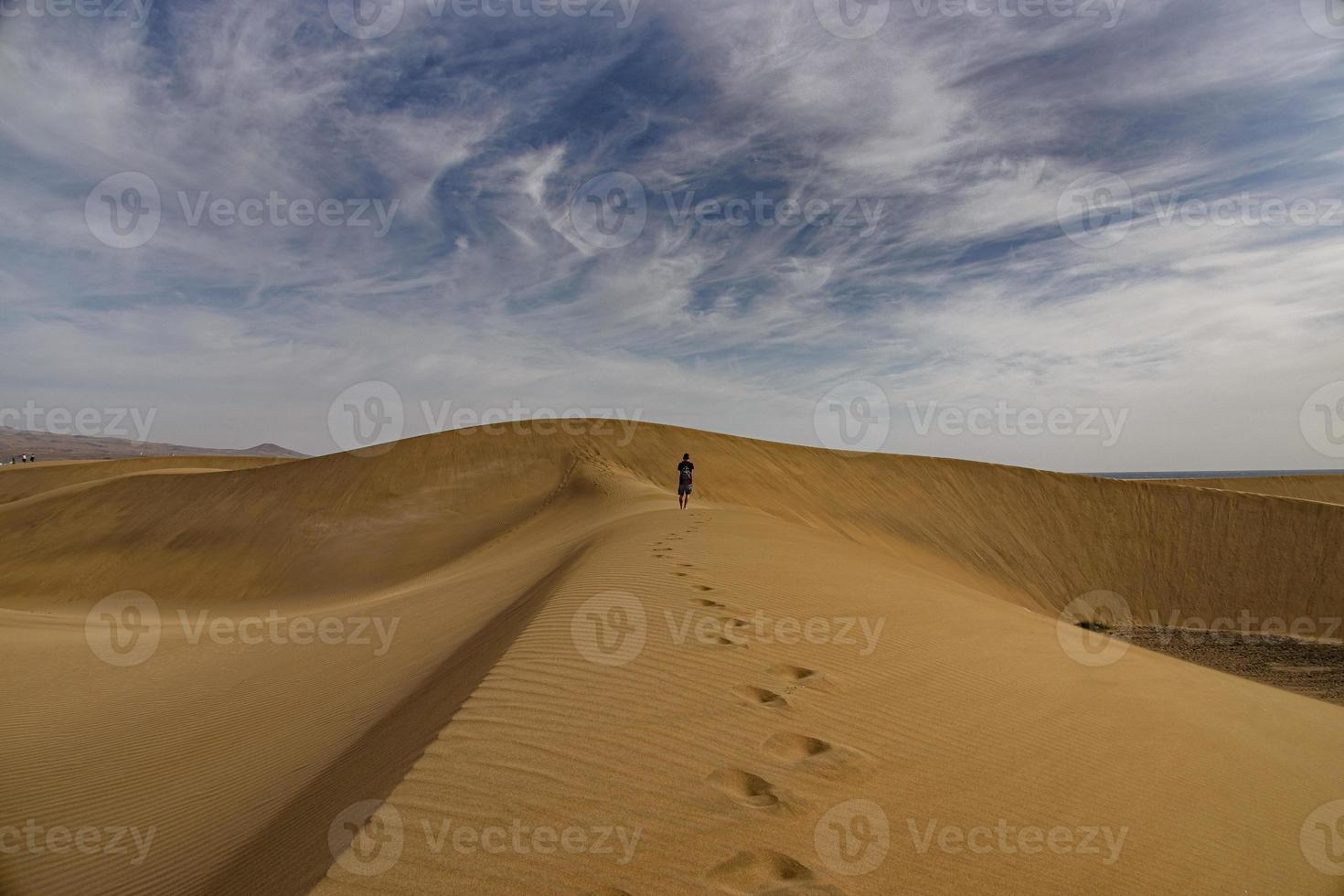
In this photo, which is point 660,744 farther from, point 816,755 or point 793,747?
point 816,755

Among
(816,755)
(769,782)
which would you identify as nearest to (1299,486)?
(816,755)

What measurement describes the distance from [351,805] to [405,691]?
255 centimetres

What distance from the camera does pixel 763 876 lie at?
2.30m

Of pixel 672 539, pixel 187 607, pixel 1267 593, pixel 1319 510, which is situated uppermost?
pixel 1319 510

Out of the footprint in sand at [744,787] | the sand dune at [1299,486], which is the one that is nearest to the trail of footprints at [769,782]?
the footprint in sand at [744,787]

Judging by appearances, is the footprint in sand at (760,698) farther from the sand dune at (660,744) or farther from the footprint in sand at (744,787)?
the footprint in sand at (744,787)

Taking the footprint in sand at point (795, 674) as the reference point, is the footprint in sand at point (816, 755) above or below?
below

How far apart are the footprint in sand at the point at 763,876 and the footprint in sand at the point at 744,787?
312 millimetres

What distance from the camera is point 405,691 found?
5238mm

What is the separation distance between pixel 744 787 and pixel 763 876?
1.81 feet

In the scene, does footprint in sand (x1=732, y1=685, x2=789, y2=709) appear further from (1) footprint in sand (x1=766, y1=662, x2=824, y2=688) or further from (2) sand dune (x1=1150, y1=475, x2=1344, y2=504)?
(2) sand dune (x1=1150, y1=475, x2=1344, y2=504)

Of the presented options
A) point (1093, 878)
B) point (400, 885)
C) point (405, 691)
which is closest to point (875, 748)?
point (1093, 878)

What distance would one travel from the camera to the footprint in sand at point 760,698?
3.68 m

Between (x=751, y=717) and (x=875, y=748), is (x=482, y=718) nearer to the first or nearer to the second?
(x=751, y=717)
